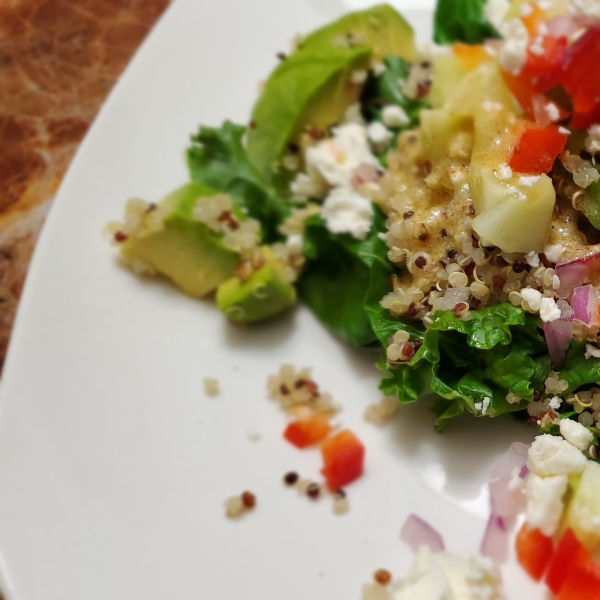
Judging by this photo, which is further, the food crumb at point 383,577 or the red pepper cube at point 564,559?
the food crumb at point 383,577

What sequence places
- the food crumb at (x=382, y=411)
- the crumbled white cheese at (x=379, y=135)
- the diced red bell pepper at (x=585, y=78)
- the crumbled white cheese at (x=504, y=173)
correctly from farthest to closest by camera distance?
the crumbled white cheese at (x=379, y=135) → the food crumb at (x=382, y=411) → the diced red bell pepper at (x=585, y=78) → the crumbled white cheese at (x=504, y=173)

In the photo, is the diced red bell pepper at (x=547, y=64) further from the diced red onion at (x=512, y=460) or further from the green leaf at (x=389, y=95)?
the diced red onion at (x=512, y=460)

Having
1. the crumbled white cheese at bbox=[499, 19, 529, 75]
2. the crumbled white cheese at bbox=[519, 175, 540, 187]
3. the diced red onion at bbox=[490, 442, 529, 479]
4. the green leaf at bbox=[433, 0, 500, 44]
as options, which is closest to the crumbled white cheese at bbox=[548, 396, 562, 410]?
the diced red onion at bbox=[490, 442, 529, 479]

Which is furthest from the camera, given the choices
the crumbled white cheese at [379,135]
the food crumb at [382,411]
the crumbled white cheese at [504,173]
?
the crumbled white cheese at [379,135]

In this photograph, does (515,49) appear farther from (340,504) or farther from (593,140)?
(340,504)

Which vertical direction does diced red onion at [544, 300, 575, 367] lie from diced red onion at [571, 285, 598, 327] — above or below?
below

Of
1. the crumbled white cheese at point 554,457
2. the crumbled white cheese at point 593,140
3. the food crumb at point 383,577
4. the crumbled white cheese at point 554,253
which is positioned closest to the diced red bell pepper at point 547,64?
the crumbled white cheese at point 593,140

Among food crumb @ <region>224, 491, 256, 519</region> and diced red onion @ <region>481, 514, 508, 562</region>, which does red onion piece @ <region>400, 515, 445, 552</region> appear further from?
food crumb @ <region>224, 491, 256, 519</region>
